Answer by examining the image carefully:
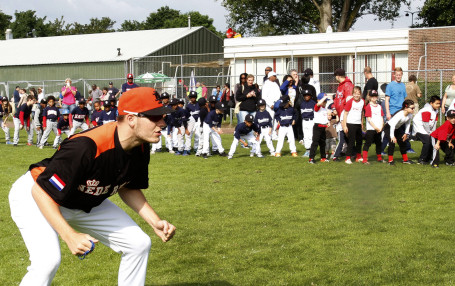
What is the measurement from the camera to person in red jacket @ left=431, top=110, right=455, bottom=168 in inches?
519

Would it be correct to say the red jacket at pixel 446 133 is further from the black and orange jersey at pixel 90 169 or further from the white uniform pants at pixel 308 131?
the black and orange jersey at pixel 90 169

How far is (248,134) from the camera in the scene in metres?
15.9

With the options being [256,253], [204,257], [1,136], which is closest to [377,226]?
[256,253]

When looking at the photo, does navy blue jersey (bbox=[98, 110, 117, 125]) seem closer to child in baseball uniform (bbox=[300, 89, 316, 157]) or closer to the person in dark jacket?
the person in dark jacket

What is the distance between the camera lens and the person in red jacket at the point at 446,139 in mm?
13180

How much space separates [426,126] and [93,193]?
11.2 m

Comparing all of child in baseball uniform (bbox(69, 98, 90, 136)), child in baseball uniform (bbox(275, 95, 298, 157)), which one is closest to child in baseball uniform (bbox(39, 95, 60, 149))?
child in baseball uniform (bbox(69, 98, 90, 136))

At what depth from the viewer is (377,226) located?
803 centimetres

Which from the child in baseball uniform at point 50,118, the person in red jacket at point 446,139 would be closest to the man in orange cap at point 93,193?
the person in red jacket at point 446,139

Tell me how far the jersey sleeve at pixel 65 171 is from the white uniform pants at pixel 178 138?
13.1 meters

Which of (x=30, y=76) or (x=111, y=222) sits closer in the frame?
(x=111, y=222)

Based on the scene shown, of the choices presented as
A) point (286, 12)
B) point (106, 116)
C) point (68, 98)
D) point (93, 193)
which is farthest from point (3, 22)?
point (93, 193)

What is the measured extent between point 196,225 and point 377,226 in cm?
247

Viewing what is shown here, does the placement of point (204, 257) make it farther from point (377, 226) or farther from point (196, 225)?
point (377, 226)
